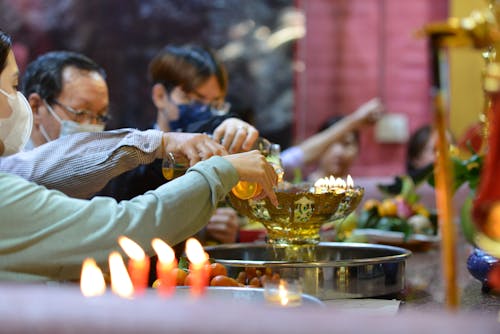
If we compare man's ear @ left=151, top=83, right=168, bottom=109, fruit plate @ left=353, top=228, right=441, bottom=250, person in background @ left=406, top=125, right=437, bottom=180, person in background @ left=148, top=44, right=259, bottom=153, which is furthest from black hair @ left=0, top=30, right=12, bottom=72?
person in background @ left=406, top=125, right=437, bottom=180

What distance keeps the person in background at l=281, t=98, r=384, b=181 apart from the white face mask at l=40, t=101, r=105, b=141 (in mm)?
2234

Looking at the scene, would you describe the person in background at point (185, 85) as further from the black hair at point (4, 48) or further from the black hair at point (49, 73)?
the black hair at point (4, 48)

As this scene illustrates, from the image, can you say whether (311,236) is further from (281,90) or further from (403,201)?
(281,90)

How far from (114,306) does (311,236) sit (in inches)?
45.0

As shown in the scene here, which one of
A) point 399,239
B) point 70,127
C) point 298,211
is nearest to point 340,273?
point 298,211

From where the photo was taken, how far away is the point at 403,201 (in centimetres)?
342

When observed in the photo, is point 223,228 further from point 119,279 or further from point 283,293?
point 119,279

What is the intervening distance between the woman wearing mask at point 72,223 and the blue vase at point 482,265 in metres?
0.75

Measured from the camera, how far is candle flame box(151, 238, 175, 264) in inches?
45.4

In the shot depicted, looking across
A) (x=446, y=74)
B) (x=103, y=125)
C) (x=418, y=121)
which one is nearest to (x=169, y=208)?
(x=446, y=74)

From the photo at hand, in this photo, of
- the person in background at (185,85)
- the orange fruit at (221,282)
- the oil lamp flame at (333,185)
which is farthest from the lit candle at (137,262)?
the person in background at (185,85)

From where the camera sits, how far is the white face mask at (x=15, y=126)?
1.51 m

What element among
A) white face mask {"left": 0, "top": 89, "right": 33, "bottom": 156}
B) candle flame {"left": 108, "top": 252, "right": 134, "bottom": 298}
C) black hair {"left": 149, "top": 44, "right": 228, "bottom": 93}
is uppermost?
black hair {"left": 149, "top": 44, "right": 228, "bottom": 93}

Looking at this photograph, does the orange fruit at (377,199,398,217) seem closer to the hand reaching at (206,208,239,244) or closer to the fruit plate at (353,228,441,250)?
the fruit plate at (353,228,441,250)
